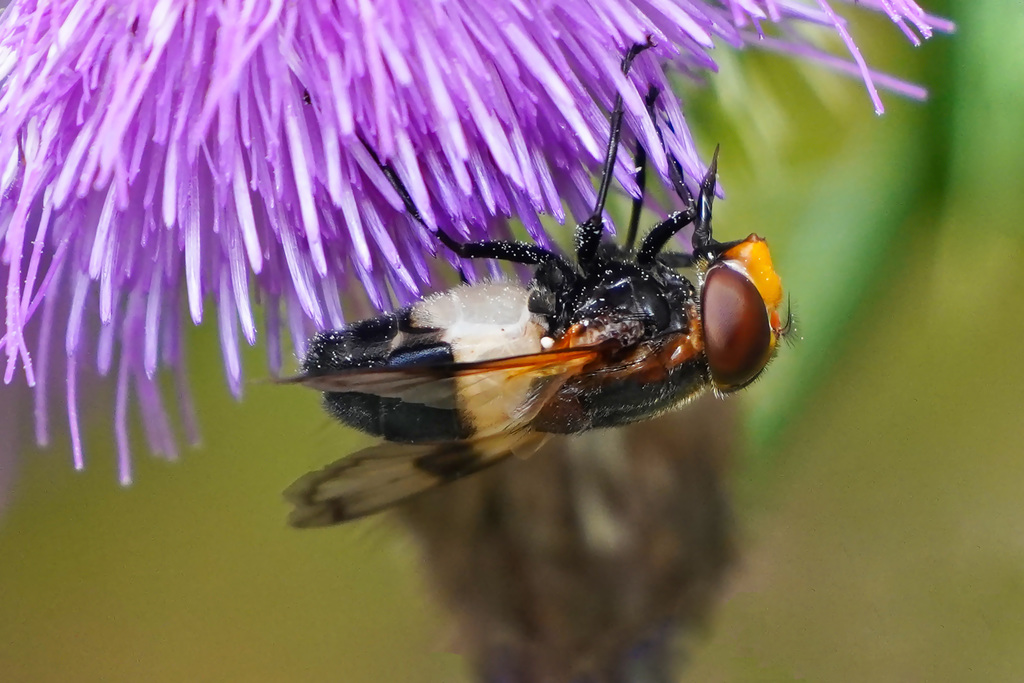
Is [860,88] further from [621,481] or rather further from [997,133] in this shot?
[621,481]

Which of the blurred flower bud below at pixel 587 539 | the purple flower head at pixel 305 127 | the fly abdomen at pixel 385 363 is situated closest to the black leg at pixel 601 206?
the purple flower head at pixel 305 127

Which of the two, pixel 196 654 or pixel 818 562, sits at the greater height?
pixel 196 654

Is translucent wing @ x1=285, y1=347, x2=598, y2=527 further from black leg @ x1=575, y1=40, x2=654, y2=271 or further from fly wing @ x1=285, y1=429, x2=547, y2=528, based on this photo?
black leg @ x1=575, y1=40, x2=654, y2=271

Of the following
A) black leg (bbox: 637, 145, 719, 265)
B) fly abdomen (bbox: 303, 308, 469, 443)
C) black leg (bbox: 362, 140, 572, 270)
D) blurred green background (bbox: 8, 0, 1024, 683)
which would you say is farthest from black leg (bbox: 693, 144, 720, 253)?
blurred green background (bbox: 8, 0, 1024, 683)

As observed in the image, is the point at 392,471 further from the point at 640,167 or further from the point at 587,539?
the point at 587,539

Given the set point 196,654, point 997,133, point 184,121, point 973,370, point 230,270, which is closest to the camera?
point 184,121

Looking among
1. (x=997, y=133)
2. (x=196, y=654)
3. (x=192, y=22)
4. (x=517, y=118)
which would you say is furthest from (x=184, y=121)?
(x=196, y=654)

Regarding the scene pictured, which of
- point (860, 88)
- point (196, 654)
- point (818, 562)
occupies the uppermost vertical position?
point (860, 88)

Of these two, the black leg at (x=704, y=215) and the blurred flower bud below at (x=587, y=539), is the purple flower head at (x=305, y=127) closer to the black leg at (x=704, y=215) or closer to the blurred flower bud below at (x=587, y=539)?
the black leg at (x=704, y=215)
